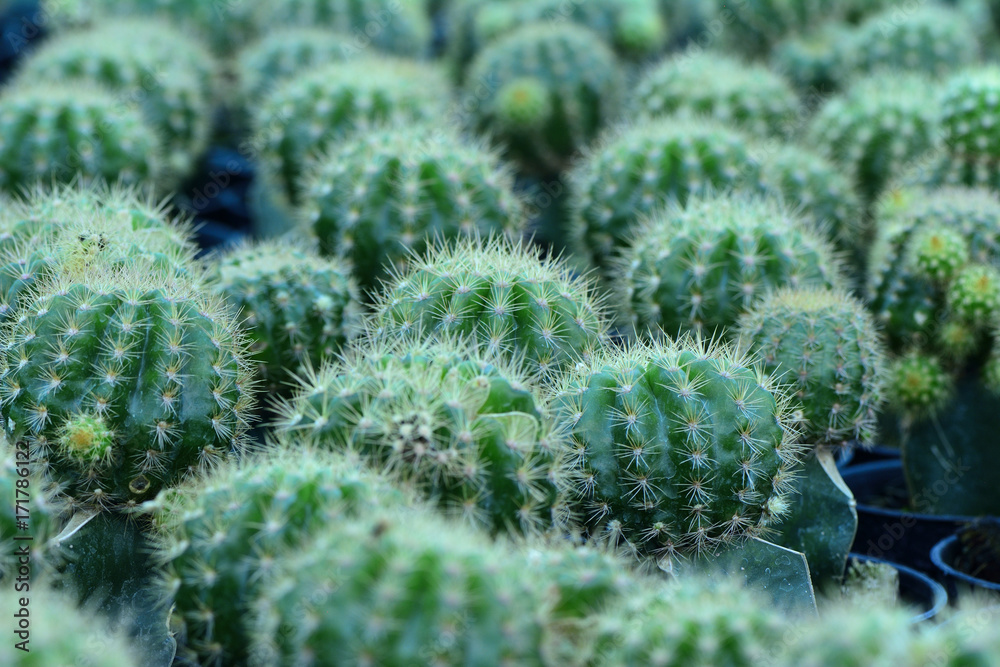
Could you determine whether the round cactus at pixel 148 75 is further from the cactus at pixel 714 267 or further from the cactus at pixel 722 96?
the cactus at pixel 714 267

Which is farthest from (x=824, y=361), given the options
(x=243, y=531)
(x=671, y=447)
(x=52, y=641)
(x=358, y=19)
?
(x=358, y=19)

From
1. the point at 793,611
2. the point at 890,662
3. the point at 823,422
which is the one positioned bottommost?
the point at 793,611

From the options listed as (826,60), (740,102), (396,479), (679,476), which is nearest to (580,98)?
(740,102)

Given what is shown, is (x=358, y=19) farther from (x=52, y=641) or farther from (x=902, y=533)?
(x=52, y=641)

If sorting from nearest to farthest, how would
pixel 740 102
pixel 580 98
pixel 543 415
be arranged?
pixel 543 415 < pixel 740 102 < pixel 580 98

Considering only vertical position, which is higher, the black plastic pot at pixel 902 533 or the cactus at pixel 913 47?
the cactus at pixel 913 47

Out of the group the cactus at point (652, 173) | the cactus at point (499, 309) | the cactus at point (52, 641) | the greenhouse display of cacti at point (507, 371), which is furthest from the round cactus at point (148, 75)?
the cactus at point (52, 641)

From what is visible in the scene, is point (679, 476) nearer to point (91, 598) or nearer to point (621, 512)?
point (621, 512)
